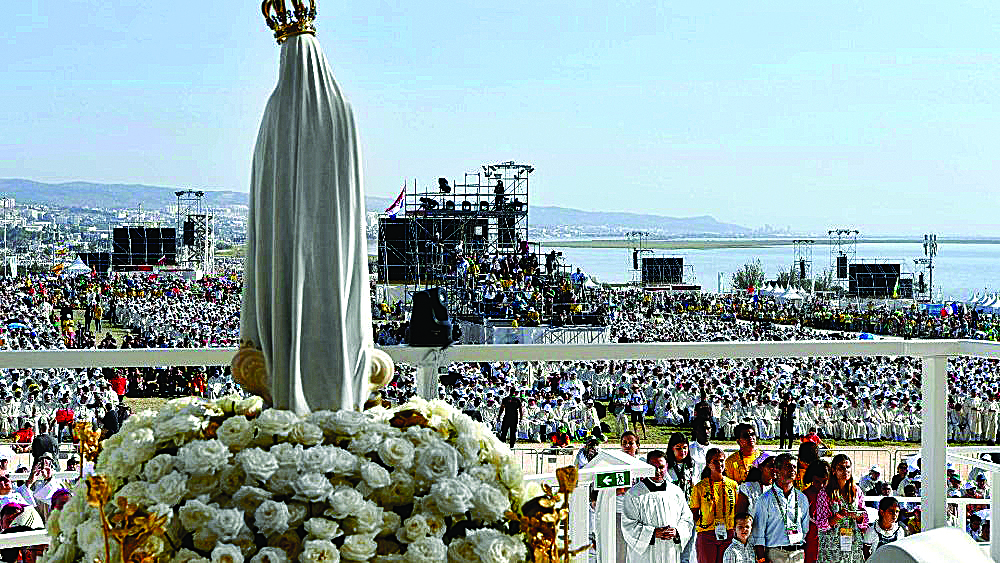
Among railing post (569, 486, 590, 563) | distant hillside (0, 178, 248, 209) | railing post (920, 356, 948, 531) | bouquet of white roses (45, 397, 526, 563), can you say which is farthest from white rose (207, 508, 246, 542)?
distant hillside (0, 178, 248, 209)

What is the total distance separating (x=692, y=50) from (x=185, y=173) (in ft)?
209

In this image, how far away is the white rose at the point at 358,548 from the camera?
1.61 metres

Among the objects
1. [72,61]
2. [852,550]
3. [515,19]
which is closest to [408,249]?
[852,550]

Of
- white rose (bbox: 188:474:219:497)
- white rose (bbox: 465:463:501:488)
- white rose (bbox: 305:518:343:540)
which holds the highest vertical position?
white rose (bbox: 188:474:219:497)

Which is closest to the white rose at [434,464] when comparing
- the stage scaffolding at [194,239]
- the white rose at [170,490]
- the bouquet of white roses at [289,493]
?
the bouquet of white roses at [289,493]

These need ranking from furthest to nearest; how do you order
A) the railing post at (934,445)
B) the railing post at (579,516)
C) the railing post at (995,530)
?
the railing post at (934,445), the railing post at (995,530), the railing post at (579,516)

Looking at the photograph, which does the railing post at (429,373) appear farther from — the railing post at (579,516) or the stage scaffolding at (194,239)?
the stage scaffolding at (194,239)

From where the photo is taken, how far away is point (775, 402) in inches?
805

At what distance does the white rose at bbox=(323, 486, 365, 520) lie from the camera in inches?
64.0

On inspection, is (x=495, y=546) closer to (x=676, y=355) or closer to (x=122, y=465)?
(x=122, y=465)

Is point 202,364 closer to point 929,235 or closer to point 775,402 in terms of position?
point 775,402

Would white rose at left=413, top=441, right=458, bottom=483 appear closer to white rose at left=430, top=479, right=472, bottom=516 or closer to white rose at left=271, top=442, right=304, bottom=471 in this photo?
white rose at left=430, top=479, right=472, bottom=516

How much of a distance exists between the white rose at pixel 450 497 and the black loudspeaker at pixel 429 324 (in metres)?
1.59

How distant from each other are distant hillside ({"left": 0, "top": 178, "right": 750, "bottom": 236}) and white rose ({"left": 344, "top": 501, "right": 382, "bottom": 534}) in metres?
103
